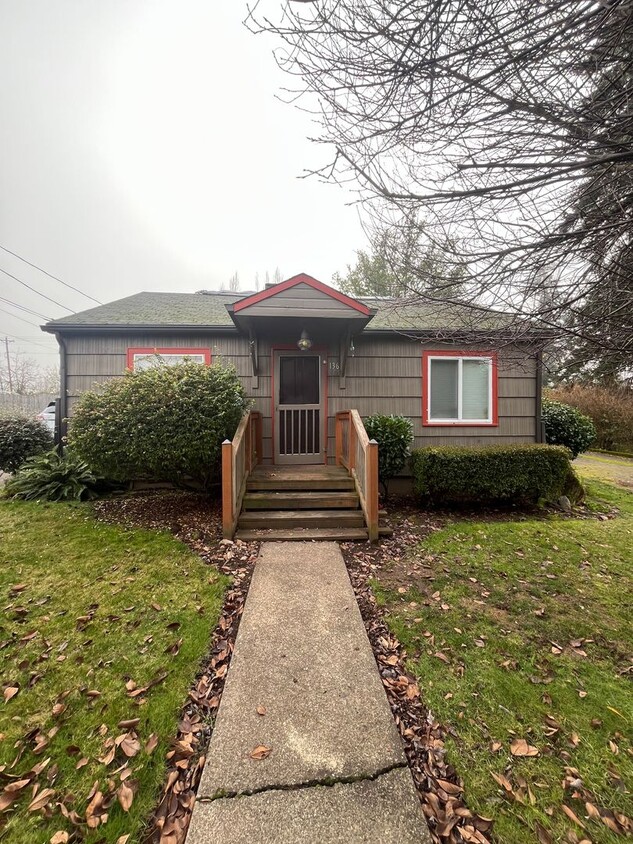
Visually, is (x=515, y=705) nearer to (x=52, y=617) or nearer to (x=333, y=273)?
(x=52, y=617)

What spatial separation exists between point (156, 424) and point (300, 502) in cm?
231

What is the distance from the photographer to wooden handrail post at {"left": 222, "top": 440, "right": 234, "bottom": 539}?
426 cm

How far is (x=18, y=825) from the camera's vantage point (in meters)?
1.42

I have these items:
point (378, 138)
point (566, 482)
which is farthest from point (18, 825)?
point (566, 482)

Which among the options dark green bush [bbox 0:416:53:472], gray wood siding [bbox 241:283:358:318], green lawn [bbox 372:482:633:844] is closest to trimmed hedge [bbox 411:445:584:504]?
green lawn [bbox 372:482:633:844]

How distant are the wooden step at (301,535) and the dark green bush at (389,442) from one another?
1.63 meters

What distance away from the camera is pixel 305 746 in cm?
175

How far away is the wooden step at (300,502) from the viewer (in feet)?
16.1

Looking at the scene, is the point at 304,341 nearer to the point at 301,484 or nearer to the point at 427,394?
the point at 301,484

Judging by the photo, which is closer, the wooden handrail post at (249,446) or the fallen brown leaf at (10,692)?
the fallen brown leaf at (10,692)

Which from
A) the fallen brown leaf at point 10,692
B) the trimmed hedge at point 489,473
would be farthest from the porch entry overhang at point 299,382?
the fallen brown leaf at point 10,692

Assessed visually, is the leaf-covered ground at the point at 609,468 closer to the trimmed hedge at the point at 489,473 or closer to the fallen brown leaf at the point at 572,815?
the trimmed hedge at the point at 489,473

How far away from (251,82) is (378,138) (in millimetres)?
2040

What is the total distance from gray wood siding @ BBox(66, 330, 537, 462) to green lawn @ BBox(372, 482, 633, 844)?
2.87 m
